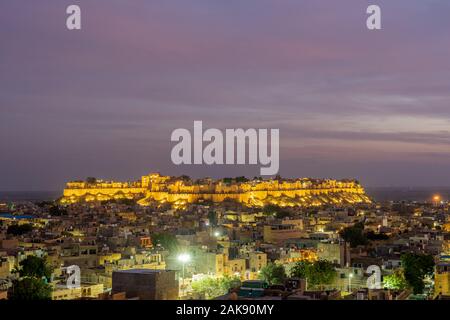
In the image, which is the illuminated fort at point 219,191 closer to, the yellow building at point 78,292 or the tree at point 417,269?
the tree at point 417,269

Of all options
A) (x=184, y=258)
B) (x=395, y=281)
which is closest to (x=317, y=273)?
(x=395, y=281)

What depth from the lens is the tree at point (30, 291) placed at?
12516 mm

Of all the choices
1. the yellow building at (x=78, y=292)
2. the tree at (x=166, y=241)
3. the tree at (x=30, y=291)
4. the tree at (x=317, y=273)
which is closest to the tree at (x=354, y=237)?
the tree at (x=166, y=241)

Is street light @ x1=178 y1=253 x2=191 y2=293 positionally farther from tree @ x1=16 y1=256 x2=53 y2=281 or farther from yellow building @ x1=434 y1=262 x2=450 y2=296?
yellow building @ x1=434 y1=262 x2=450 y2=296

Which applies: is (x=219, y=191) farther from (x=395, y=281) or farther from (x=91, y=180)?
(x=395, y=281)

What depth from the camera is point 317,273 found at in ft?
50.9

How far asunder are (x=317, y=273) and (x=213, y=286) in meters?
2.58

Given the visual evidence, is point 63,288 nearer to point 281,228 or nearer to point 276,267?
point 276,267

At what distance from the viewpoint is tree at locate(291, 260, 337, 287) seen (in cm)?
1537

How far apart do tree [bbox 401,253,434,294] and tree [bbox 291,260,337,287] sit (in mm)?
1781
